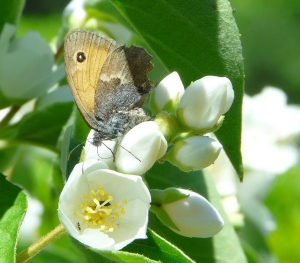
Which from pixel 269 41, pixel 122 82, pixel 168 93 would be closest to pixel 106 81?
pixel 122 82

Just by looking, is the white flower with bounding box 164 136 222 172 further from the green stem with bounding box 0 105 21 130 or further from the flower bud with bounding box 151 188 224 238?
the green stem with bounding box 0 105 21 130

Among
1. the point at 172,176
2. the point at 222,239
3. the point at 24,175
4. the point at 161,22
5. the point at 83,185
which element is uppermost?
the point at 161,22

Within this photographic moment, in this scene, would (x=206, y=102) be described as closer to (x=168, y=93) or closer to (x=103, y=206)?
(x=168, y=93)

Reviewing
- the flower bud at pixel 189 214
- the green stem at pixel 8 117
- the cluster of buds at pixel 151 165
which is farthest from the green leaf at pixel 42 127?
the flower bud at pixel 189 214

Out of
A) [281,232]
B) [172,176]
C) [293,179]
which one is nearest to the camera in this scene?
[172,176]

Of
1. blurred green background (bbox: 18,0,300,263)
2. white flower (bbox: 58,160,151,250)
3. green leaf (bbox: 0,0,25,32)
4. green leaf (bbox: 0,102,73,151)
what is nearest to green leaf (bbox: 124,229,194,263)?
white flower (bbox: 58,160,151,250)

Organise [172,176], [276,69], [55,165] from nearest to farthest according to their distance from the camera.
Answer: [172,176]
[55,165]
[276,69]

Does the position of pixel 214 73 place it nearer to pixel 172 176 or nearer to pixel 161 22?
pixel 161 22

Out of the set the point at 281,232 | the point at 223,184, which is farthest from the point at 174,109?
the point at 281,232
